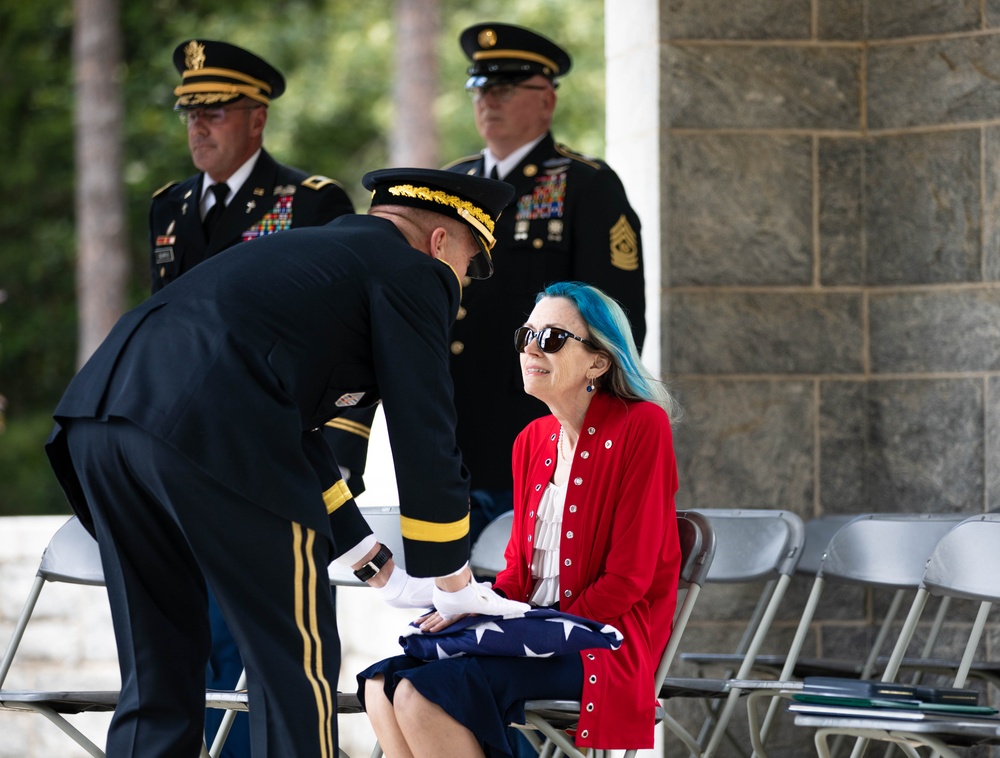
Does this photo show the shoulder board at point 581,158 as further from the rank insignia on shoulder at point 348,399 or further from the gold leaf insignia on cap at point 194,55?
the rank insignia on shoulder at point 348,399

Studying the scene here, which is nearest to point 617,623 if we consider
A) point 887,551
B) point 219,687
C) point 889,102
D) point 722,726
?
point 722,726

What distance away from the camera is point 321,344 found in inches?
122

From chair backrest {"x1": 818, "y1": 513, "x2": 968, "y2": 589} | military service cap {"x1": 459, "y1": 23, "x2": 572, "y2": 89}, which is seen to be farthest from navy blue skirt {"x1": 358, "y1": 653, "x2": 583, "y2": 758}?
military service cap {"x1": 459, "y1": 23, "x2": 572, "y2": 89}

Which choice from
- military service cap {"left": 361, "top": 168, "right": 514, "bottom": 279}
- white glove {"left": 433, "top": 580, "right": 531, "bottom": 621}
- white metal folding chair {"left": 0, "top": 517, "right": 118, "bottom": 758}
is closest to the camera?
military service cap {"left": 361, "top": 168, "right": 514, "bottom": 279}

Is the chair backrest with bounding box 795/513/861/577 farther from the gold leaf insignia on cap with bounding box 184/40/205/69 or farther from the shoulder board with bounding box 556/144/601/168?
the gold leaf insignia on cap with bounding box 184/40/205/69

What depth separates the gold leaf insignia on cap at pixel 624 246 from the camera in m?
4.53

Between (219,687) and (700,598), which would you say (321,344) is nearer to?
(219,687)

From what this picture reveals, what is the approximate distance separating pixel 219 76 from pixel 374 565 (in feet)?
5.88

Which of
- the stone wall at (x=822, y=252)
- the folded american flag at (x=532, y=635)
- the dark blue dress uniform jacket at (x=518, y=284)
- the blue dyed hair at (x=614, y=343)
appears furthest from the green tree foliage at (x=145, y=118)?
the folded american flag at (x=532, y=635)

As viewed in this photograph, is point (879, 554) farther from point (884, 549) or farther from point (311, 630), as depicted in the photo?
point (311, 630)

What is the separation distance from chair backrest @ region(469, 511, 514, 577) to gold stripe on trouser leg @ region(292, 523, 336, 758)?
47.5 inches

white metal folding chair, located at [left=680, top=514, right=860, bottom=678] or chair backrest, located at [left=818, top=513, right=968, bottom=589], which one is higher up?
chair backrest, located at [left=818, top=513, right=968, bottom=589]

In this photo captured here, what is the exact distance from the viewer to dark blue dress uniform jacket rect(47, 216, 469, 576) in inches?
118

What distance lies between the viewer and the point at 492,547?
4.36 m
